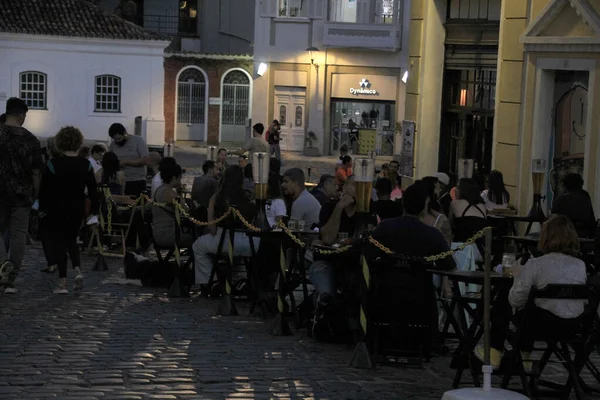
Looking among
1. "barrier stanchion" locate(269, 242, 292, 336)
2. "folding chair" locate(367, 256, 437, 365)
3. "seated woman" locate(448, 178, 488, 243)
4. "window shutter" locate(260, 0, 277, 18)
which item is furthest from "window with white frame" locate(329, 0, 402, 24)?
"folding chair" locate(367, 256, 437, 365)

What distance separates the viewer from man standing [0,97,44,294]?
536 inches

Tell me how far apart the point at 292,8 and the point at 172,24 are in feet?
32.0

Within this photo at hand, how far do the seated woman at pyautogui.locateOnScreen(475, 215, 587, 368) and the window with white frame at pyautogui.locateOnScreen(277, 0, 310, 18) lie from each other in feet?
123

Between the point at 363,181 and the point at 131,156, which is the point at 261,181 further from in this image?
the point at 131,156

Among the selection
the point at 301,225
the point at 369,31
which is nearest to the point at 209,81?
the point at 369,31

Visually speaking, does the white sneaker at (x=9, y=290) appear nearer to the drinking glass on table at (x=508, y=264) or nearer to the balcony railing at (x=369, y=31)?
the drinking glass on table at (x=508, y=264)

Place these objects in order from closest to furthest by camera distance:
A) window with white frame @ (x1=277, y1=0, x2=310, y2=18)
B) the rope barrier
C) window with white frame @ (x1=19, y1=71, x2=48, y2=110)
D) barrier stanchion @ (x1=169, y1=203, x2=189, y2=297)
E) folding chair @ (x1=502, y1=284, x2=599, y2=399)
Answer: folding chair @ (x1=502, y1=284, x2=599, y2=399) → the rope barrier → barrier stanchion @ (x1=169, y1=203, x2=189, y2=297) → window with white frame @ (x1=277, y1=0, x2=310, y2=18) → window with white frame @ (x1=19, y1=71, x2=48, y2=110)

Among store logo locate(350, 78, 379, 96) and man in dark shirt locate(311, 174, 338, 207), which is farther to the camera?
store logo locate(350, 78, 379, 96)

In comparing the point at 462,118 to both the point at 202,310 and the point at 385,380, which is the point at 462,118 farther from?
the point at 385,380

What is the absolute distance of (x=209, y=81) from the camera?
50.4 metres

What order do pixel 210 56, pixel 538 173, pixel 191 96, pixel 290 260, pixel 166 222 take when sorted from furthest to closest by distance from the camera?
1. pixel 191 96
2. pixel 210 56
3. pixel 538 173
4. pixel 166 222
5. pixel 290 260

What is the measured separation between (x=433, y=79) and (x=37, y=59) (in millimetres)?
29445

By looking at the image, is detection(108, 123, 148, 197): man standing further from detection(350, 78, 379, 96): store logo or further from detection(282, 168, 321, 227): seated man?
detection(350, 78, 379, 96): store logo

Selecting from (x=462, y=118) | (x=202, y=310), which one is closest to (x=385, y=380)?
(x=202, y=310)
